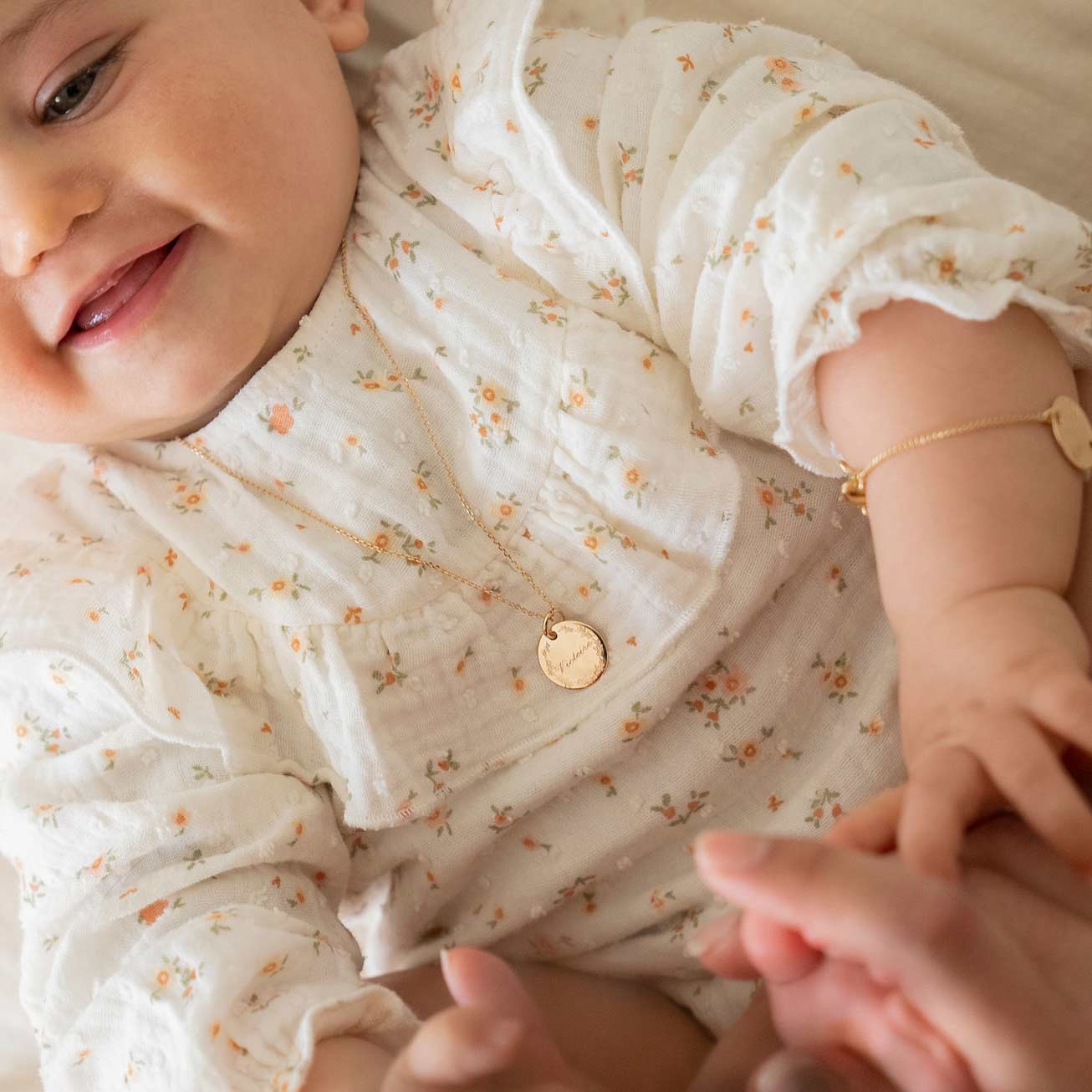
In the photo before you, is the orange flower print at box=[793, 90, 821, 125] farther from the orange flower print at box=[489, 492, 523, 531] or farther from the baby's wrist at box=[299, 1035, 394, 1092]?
the baby's wrist at box=[299, 1035, 394, 1092]

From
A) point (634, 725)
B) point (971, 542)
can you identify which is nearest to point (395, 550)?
point (634, 725)

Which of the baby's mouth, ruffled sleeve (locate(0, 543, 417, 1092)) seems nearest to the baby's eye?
the baby's mouth

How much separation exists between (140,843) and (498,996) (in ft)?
1.49

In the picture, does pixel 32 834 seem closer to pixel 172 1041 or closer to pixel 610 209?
pixel 172 1041

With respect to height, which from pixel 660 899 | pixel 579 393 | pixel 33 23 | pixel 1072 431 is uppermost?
pixel 33 23

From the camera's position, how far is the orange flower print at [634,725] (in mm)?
941

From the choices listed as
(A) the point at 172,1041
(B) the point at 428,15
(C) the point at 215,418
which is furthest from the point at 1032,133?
(A) the point at 172,1041

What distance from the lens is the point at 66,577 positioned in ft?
3.36

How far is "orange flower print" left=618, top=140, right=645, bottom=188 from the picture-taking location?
0.98 meters

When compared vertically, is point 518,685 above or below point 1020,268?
below

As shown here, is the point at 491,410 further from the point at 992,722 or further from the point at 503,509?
the point at 992,722

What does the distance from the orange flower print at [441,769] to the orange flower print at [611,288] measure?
0.40 m

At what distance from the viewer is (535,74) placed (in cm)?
101

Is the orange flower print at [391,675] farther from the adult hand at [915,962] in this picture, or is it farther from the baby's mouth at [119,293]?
the adult hand at [915,962]
